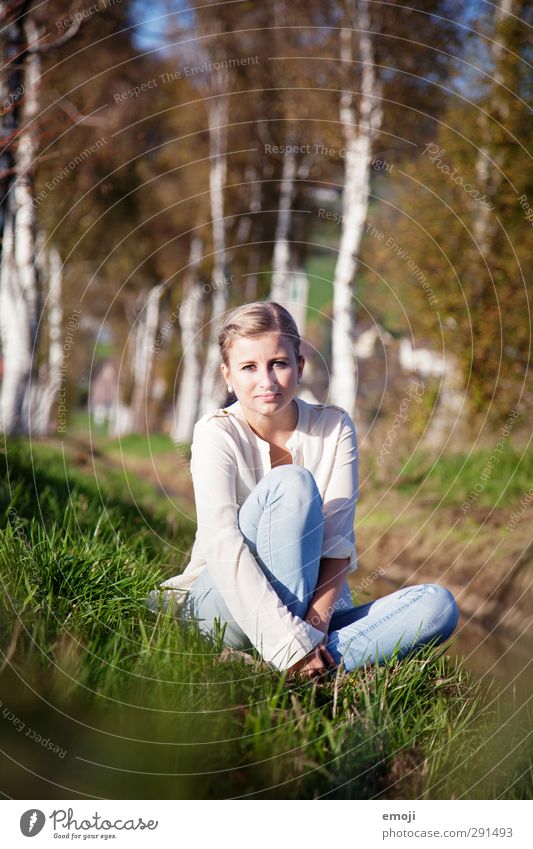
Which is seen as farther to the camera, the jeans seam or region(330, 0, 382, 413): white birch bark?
region(330, 0, 382, 413): white birch bark

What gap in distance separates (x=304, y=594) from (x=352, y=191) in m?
8.65

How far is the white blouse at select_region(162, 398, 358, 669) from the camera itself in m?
2.94

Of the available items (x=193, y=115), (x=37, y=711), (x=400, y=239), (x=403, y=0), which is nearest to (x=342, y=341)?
(x=400, y=239)

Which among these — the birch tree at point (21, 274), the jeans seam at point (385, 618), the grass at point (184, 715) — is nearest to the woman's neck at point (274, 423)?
the grass at point (184, 715)

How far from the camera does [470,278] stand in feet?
31.7

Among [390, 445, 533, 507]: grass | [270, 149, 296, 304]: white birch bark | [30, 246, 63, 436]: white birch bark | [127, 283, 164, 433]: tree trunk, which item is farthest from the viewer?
[127, 283, 164, 433]: tree trunk

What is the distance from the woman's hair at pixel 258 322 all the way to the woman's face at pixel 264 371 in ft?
0.07

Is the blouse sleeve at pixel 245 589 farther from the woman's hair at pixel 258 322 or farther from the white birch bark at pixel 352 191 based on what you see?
the white birch bark at pixel 352 191

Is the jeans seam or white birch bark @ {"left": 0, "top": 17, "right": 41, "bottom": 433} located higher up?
white birch bark @ {"left": 0, "top": 17, "right": 41, "bottom": 433}

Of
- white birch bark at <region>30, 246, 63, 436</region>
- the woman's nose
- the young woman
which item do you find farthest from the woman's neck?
white birch bark at <region>30, 246, 63, 436</region>

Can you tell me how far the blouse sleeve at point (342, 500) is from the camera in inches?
126

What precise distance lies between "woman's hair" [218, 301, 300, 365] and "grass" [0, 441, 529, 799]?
1.02 meters

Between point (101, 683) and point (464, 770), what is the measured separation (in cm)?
126

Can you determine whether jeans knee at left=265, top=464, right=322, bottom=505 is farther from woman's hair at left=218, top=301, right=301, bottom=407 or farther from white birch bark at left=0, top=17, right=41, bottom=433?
white birch bark at left=0, top=17, right=41, bottom=433
